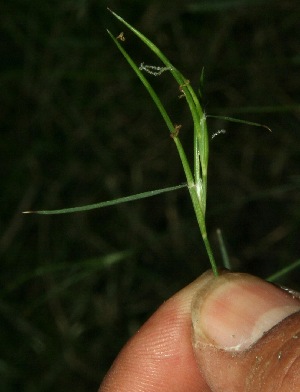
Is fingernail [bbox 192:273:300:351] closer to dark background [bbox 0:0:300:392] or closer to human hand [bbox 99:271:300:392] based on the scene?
human hand [bbox 99:271:300:392]

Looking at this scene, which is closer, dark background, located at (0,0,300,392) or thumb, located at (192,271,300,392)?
thumb, located at (192,271,300,392)

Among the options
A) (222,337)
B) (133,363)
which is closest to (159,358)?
(133,363)

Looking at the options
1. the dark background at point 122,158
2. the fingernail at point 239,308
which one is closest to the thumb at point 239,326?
the fingernail at point 239,308

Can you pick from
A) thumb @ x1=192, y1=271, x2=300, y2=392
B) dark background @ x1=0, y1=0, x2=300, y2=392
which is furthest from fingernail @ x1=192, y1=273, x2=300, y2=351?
dark background @ x1=0, y1=0, x2=300, y2=392

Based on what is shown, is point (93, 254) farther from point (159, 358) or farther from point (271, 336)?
point (271, 336)

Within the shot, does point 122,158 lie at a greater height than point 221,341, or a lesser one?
greater

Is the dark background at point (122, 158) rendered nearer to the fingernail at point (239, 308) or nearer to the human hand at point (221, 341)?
the human hand at point (221, 341)

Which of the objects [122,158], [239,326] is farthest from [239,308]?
[122,158]

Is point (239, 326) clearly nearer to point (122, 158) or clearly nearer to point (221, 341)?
point (221, 341)
